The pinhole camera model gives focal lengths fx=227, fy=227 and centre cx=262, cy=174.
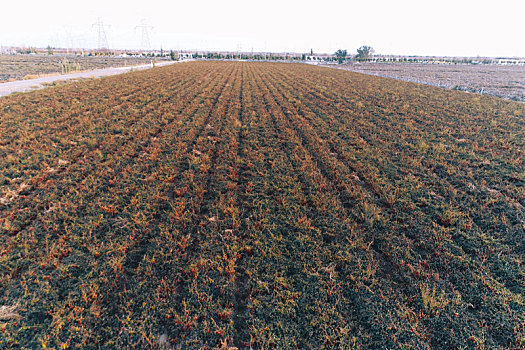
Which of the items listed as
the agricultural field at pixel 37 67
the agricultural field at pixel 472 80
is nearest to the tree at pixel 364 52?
the agricultural field at pixel 472 80

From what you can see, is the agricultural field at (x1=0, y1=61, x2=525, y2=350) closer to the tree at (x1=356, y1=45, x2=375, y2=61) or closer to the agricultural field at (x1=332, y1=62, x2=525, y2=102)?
the agricultural field at (x1=332, y1=62, x2=525, y2=102)

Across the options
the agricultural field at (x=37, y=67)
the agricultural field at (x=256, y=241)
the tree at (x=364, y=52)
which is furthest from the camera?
the tree at (x=364, y=52)

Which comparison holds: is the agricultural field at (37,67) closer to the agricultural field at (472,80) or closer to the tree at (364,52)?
the agricultural field at (472,80)

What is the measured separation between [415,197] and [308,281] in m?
5.18

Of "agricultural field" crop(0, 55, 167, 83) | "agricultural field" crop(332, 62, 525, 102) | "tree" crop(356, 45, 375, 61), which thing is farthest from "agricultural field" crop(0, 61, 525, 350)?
"tree" crop(356, 45, 375, 61)

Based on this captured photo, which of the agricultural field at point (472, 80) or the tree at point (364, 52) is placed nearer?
the agricultural field at point (472, 80)

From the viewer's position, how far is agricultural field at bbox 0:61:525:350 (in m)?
3.70

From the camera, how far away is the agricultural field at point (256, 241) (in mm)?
3697

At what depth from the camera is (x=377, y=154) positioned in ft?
34.3

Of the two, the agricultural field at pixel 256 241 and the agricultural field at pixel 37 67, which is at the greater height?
the agricultural field at pixel 37 67

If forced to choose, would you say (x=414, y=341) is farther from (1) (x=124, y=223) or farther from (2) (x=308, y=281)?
(1) (x=124, y=223)

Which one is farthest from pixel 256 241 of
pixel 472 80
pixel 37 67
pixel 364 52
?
pixel 364 52

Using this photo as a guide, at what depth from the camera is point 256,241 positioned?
5.44 meters

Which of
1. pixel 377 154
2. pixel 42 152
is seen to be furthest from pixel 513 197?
pixel 42 152
